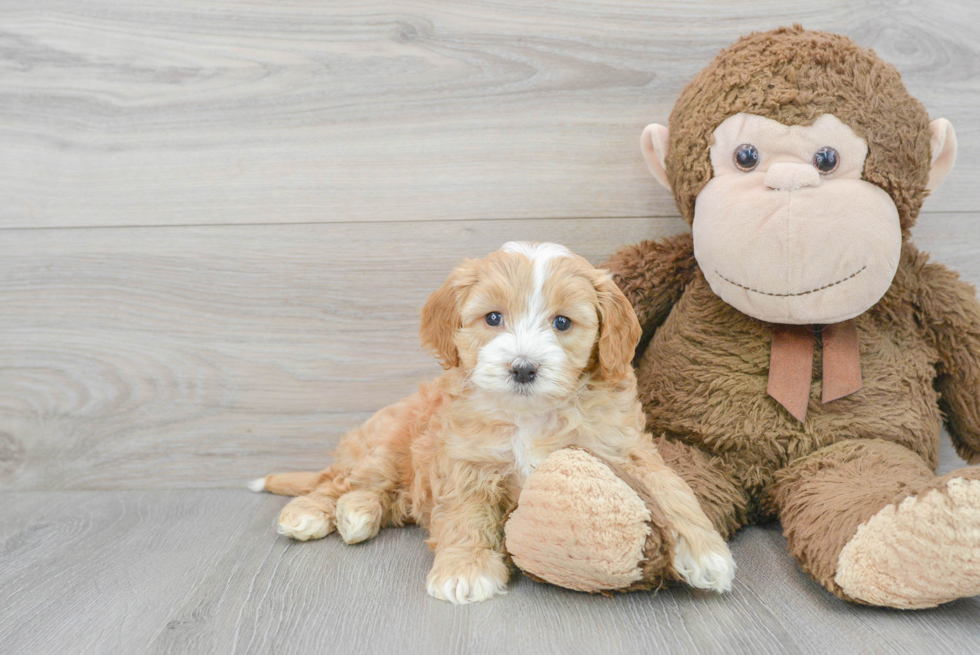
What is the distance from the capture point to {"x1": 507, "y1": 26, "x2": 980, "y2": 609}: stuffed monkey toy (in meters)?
1.21

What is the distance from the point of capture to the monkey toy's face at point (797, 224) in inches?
49.8

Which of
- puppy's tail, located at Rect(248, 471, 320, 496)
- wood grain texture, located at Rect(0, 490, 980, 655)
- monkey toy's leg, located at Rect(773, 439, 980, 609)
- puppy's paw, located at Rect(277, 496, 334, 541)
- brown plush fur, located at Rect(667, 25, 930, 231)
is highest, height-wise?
brown plush fur, located at Rect(667, 25, 930, 231)

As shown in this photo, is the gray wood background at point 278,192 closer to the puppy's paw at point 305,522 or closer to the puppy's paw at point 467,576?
the puppy's paw at point 305,522

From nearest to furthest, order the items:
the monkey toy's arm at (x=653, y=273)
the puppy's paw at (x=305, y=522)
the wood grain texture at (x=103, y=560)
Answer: the wood grain texture at (x=103, y=560)
the puppy's paw at (x=305, y=522)
the monkey toy's arm at (x=653, y=273)

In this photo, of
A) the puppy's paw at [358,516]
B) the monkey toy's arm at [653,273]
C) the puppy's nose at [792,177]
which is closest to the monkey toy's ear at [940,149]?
the puppy's nose at [792,177]

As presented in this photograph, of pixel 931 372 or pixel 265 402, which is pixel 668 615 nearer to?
pixel 931 372

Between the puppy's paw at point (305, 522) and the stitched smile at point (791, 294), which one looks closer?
the stitched smile at point (791, 294)

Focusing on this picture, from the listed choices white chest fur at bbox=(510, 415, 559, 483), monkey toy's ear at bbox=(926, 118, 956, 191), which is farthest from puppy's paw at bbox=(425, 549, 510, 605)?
monkey toy's ear at bbox=(926, 118, 956, 191)

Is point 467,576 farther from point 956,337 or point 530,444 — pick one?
point 956,337

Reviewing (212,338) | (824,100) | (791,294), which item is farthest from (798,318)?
(212,338)

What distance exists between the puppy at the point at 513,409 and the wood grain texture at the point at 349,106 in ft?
1.74

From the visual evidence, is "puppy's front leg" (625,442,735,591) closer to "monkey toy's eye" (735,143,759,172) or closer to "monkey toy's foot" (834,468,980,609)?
"monkey toy's foot" (834,468,980,609)

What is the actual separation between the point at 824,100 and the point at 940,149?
→ 28 cm

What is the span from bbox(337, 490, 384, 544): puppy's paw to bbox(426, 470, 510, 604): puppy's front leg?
0.51 feet
